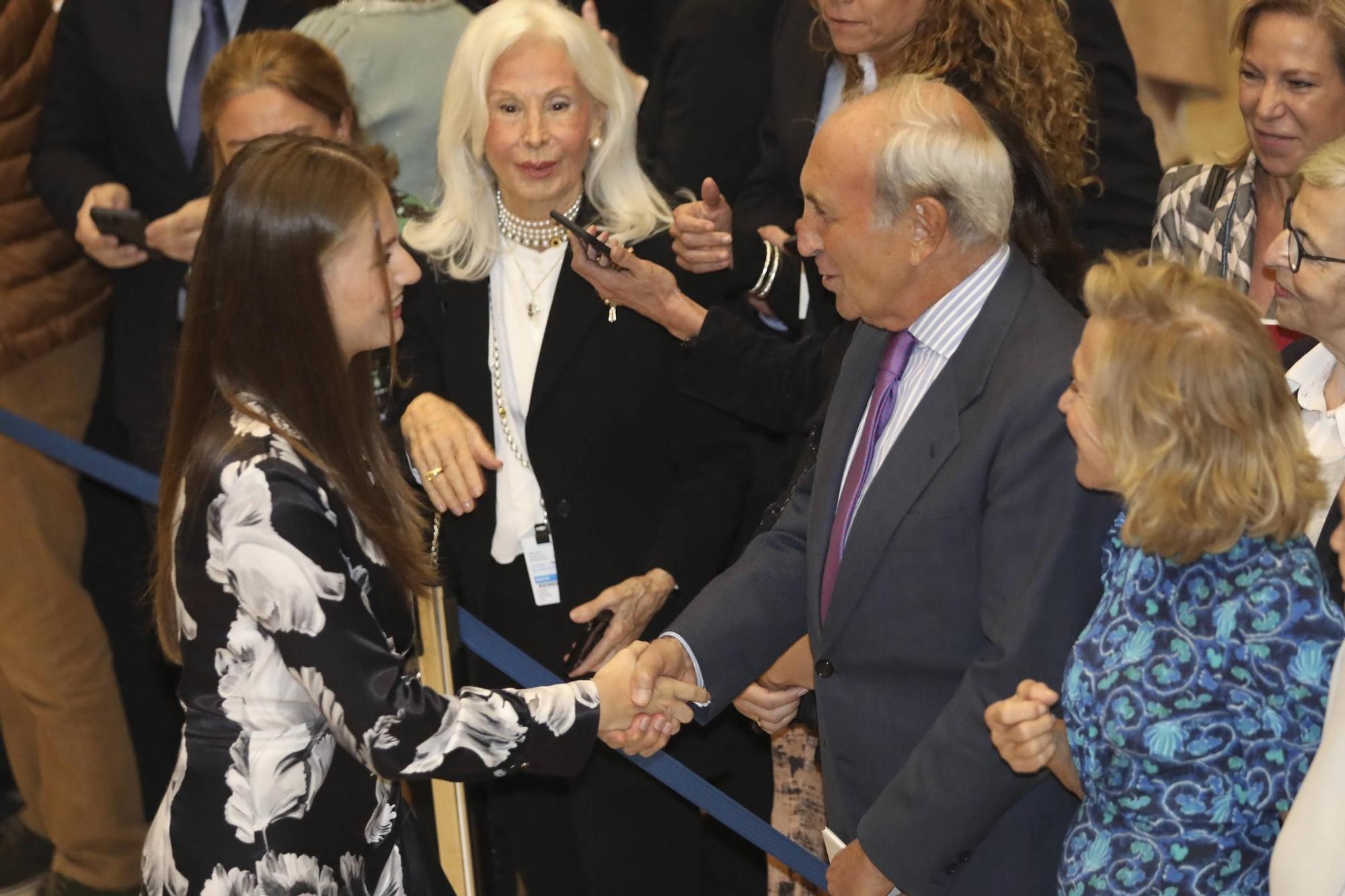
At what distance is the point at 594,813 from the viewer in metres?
3.39

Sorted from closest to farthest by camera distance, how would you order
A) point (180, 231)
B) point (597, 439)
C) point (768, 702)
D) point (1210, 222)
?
point (768, 702) → point (1210, 222) → point (597, 439) → point (180, 231)

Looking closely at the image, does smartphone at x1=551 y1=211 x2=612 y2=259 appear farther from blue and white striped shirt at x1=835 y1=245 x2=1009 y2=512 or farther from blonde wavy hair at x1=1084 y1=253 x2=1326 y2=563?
blonde wavy hair at x1=1084 y1=253 x2=1326 y2=563

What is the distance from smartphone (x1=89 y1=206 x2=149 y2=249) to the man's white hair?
2303 millimetres

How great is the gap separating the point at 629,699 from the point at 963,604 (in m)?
0.60

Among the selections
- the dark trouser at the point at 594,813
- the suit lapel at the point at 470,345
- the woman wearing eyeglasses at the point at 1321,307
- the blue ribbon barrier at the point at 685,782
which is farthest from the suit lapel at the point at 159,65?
the woman wearing eyeglasses at the point at 1321,307

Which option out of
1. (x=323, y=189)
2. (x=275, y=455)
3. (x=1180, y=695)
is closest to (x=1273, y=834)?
(x=1180, y=695)

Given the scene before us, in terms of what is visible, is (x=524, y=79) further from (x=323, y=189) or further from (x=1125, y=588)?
(x=1125, y=588)

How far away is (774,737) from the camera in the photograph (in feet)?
10.5

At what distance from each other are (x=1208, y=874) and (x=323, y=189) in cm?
155

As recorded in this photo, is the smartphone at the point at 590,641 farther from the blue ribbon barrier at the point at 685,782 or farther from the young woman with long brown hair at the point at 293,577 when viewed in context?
the young woman with long brown hair at the point at 293,577

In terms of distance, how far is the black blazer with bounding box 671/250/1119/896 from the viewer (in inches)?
88.9

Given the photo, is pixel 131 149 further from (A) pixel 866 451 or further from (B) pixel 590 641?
(A) pixel 866 451

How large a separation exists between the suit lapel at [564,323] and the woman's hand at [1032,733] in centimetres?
138

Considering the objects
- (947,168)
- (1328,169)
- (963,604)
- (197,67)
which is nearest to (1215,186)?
(1328,169)
